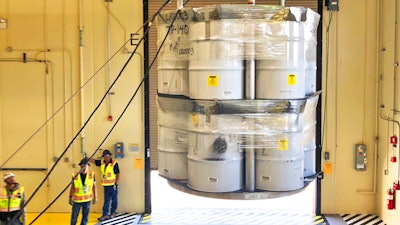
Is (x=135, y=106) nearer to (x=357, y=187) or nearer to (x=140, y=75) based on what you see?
(x=140, y=75)

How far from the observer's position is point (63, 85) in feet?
34.9

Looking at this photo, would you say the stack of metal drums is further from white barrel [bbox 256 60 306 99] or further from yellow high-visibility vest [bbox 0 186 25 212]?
yellow high-visibility vest [bbox 0 186 25 212]

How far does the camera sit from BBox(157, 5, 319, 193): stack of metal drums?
12.0 ft

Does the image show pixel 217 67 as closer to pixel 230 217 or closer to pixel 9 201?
pixel 9 201

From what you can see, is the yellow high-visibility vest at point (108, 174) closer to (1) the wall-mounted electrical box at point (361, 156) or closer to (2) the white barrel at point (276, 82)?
(1) the wall-mounted electrical box at point (361, 156)

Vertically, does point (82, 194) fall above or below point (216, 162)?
below

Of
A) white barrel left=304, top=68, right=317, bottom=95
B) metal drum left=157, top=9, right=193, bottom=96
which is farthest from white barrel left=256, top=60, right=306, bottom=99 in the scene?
metal drum left=157, top=9, right=193, bottom=96

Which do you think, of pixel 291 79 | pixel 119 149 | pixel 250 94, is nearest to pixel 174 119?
pixel 250 94

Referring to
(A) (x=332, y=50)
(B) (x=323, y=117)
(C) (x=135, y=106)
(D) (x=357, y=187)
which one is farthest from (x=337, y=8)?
(C) (x=135, y=106)

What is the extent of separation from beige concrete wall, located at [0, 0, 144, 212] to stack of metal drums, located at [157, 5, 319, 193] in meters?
6.68

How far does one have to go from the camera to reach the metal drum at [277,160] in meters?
3.86

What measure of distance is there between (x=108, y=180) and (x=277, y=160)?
708cm

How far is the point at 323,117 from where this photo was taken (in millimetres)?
10625

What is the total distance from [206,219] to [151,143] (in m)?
2.18
